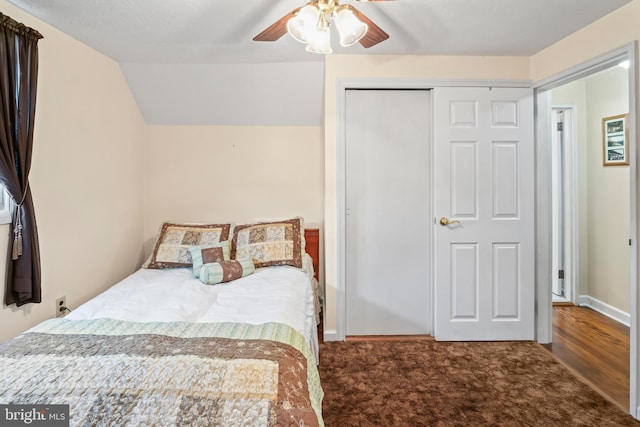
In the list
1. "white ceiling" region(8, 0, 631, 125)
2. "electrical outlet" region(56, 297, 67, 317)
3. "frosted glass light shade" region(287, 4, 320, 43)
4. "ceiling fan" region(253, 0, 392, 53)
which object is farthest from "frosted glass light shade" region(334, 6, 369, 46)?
"electrical outlet" region(56, 297, 67, 317)

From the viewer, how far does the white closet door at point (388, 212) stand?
276 cm

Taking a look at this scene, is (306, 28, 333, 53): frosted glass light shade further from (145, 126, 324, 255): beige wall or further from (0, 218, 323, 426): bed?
(145, 126, 324, 255): beige wall

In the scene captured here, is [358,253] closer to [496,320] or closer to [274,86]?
[496,320]

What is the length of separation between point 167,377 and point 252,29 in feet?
6.66

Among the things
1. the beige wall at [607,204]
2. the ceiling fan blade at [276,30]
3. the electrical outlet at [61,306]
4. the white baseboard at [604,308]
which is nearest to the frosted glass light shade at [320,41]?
the ceiling fan blade at [276,30]

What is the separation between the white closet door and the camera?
2760 mm

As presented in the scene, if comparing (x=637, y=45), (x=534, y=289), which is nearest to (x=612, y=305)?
(x=534, y=289)

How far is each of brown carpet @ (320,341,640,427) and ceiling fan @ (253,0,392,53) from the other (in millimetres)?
1920

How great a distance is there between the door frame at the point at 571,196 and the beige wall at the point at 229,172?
8.50 ft

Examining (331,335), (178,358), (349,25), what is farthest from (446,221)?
(178,358)

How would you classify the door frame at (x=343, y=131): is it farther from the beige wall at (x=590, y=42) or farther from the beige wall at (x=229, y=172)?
the beige wall at (x=229, y=172)

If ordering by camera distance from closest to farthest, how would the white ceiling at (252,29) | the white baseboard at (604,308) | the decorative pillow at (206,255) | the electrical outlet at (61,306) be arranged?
the white ceiling at (252,29), the electrical outlet at (61,306), the decorative pillow at (206,255), the white baseboard at (604,308)

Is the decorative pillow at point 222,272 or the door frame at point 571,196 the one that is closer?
the decorative pillow at point 222,272

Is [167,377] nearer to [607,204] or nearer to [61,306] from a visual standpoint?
[61,306]
